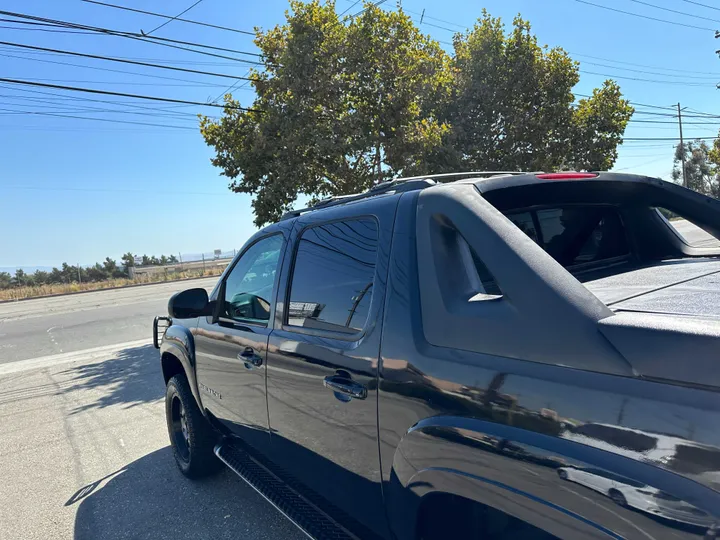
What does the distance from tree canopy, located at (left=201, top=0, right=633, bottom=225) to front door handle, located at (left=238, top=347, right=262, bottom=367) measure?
7.22 metres

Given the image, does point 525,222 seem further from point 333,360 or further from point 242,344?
point 242,344

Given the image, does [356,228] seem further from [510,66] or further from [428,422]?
[510,66]

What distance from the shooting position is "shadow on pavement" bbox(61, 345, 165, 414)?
21.0ft

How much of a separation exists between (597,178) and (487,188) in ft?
2.31

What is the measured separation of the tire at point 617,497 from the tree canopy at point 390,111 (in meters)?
8.90

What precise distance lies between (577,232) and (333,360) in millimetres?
1456

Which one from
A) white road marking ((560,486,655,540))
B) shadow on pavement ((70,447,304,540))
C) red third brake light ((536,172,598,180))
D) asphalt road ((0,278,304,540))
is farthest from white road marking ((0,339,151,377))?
white road marking ((560,486,655,540))

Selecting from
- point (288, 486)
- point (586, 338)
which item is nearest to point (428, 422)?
point (586, 338)

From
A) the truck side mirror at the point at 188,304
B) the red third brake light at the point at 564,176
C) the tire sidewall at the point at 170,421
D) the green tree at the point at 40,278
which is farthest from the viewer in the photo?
the green tree at the point at 40,278

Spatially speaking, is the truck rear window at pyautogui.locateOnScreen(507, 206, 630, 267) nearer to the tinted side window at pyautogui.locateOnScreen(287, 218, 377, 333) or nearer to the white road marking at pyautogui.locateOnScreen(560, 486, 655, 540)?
the tinted side window at pyautogui.locateOnScreen(287, 218, 377, 333)

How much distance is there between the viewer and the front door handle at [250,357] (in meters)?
2.65

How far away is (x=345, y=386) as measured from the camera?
1947 millimetres

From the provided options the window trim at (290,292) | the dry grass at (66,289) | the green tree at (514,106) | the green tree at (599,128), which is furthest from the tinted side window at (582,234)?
the dry grass at (66,289)

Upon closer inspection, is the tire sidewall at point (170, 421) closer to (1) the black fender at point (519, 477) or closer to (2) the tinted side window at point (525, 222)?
(1) the black fender at point (519, 477)
